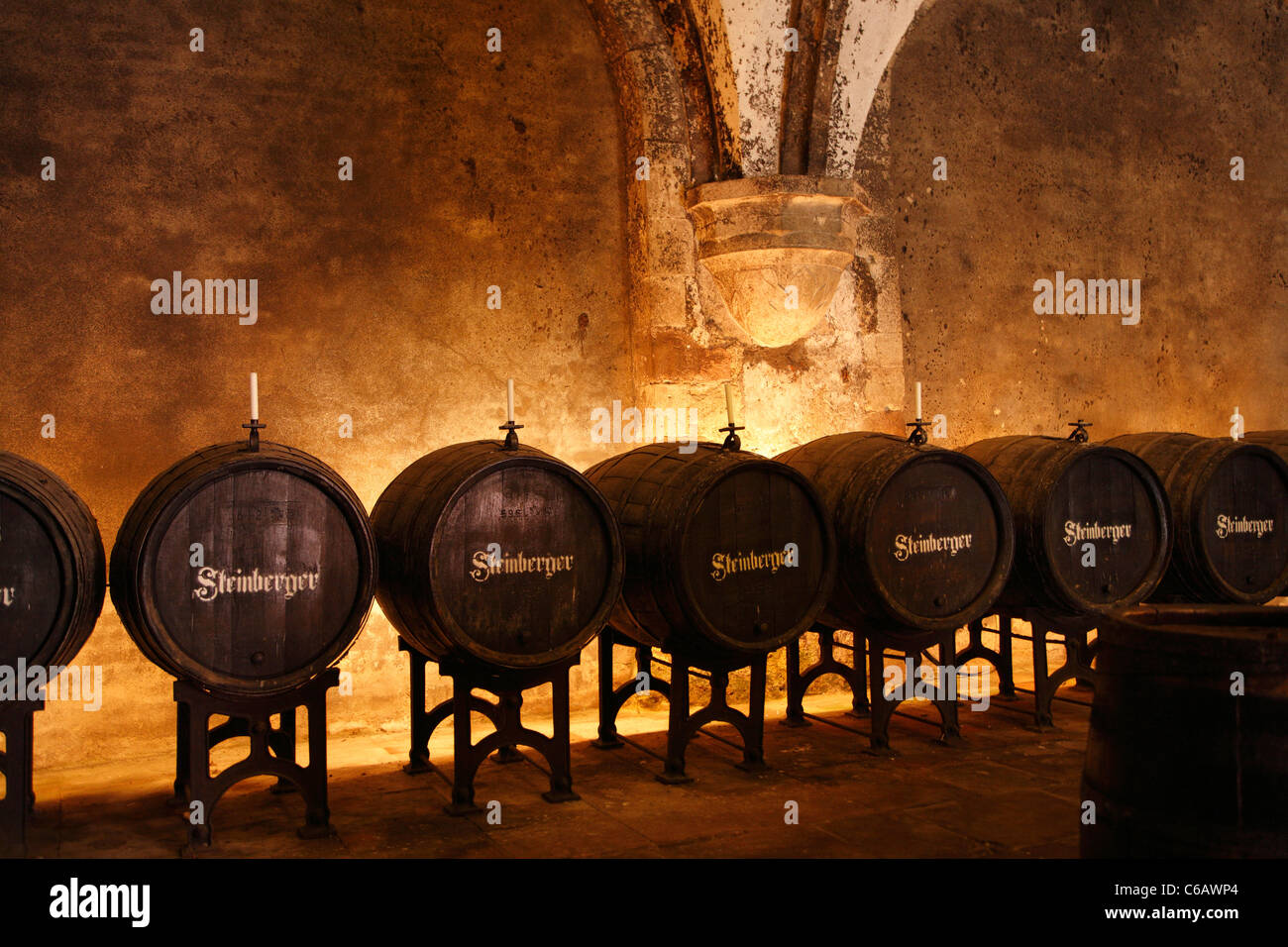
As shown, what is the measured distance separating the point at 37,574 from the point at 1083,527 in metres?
4.04

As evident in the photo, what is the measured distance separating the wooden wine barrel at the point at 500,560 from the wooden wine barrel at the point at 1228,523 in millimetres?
2939

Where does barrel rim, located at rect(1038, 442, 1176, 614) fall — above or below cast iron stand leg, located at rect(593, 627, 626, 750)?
above

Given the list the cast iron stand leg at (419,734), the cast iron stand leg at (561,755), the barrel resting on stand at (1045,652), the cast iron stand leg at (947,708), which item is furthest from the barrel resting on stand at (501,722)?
the barrel resting on stand at (1045,652)

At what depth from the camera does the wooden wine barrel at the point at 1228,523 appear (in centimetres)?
525

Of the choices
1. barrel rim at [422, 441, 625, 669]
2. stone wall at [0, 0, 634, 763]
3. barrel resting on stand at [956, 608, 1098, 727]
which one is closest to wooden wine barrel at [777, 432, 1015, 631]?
barrel resting on stand at [956, 608, 1098, 727]

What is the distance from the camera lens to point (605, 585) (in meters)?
3.99

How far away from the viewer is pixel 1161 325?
24.2 feet

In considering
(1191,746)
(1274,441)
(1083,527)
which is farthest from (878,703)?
(1274,441)

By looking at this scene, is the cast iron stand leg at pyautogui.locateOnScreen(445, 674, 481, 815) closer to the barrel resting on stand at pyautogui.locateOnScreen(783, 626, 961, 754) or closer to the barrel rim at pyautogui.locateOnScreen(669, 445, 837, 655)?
the barrel rim at pyautogui.locateOnScreen(669, 445, 837, 655)

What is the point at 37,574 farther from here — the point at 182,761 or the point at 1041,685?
the point at 1041,685

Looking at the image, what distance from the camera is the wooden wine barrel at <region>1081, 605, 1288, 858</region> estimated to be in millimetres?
2508

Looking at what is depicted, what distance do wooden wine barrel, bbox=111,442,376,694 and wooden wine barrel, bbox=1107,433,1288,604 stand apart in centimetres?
378
